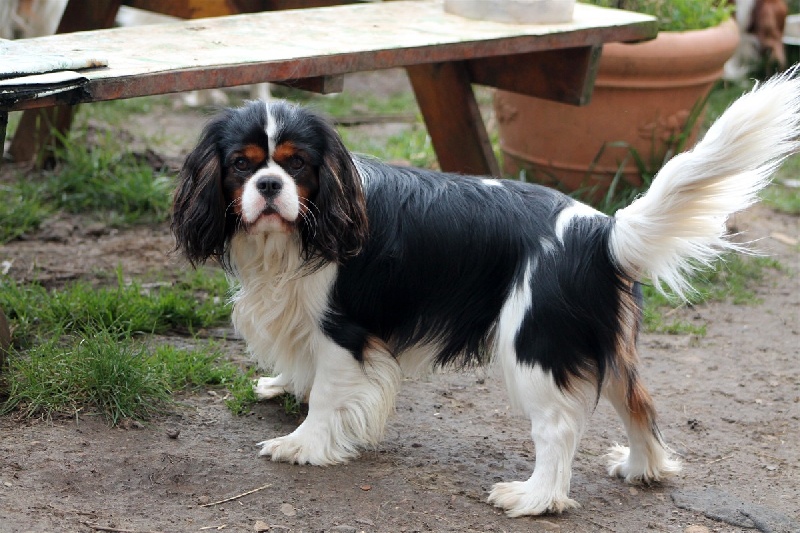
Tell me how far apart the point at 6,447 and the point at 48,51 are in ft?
4.27

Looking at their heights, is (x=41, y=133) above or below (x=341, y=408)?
above

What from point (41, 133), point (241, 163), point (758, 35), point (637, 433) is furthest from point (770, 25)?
point (241, 163)

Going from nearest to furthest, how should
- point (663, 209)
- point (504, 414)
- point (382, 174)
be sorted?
point (663, 209)
point (382, 174)
point (504, 414)

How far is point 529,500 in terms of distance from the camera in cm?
305

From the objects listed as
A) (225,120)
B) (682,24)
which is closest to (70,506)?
(225,120)

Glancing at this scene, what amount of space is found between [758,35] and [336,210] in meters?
6.68

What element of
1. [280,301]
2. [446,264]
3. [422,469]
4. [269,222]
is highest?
[269,222]

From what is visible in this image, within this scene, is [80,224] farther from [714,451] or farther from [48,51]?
[714,451]

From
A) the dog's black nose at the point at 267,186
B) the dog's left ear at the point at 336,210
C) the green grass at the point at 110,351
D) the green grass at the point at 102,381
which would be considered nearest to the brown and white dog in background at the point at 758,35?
the green grass at the point at 110,351

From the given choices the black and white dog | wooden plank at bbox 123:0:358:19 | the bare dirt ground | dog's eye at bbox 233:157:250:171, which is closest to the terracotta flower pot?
wooden plank at bbox 123:0:358:19

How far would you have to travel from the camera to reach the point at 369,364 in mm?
3223

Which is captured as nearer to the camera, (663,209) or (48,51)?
(663,209)

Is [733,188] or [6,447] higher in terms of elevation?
[733,188]

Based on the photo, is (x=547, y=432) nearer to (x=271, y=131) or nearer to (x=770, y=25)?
(x=271, y=131)
